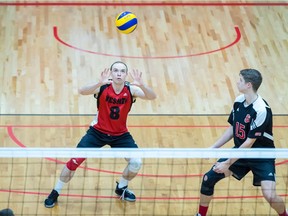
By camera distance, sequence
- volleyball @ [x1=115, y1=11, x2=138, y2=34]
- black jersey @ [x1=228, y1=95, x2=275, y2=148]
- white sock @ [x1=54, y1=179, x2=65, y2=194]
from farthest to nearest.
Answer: volleyball @ [x1=115, y1=11, x2=138, y2=34] < white sock @ [x1=54, y1=179, x2=65, y2=194] < black jersey @ [x1=228, y1=95, x2=275, y2=148]

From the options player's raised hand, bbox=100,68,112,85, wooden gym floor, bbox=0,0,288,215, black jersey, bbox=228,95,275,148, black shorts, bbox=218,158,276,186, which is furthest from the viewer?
wooden gym floor, bbox=0,0,288,215

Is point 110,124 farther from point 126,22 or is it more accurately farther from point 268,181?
point 126,22

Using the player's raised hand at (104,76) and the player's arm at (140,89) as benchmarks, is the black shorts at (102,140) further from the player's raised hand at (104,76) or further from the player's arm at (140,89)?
the player's raised hand at (104,76)

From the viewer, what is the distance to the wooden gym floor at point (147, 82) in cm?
1199

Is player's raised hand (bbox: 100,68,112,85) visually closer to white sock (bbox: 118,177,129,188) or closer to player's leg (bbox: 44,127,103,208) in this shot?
player's leg (bbox: 44,127,103,208)

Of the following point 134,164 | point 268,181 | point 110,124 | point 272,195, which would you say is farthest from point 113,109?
point 272,195

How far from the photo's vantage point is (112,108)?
37.8 feet

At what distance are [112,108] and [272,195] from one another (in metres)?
2.49

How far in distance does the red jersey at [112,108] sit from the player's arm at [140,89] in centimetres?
9

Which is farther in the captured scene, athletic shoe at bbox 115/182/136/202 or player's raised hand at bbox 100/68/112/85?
athletic shoe at bbox 115/182/136/202

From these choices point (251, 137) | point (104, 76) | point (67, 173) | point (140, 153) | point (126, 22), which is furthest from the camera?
point (126, 22)

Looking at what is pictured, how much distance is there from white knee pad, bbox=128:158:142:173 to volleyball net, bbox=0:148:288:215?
0.51 m

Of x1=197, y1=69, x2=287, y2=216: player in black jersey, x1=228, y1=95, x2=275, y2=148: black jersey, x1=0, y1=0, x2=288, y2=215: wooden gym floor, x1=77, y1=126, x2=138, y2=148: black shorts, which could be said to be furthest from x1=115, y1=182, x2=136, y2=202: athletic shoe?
x1=228, y1=95, x2=275, y2=148: black jersey

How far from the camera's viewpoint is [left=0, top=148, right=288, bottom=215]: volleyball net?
11.6 meters
